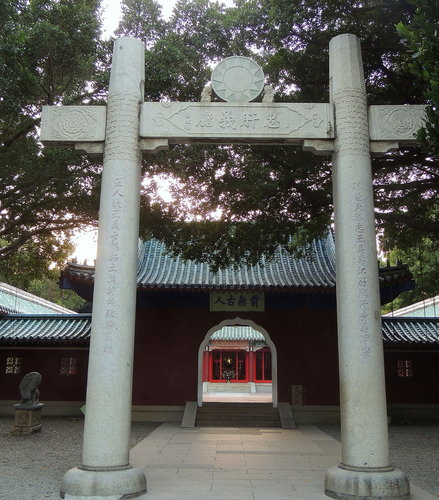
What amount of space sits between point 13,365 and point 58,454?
23.7 feet

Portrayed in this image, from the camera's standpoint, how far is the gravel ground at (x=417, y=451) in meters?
7.01

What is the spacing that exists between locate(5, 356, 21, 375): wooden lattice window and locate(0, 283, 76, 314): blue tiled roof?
12.0 ft

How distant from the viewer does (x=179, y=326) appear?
47.9 feet

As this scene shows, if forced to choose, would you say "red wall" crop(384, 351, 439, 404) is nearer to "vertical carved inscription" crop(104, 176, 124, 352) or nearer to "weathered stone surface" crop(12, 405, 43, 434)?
"weathered stone surface" crop(12, 405, 43, 434)

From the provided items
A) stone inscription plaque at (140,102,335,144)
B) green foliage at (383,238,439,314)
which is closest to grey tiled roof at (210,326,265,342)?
green foliage at (383,238,439,314)

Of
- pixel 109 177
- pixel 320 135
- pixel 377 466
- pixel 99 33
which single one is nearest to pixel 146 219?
pixel 99 33

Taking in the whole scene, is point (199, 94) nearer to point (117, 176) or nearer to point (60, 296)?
point (117, 176)

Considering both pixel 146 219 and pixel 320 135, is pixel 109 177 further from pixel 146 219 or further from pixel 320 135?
pixel 146 219

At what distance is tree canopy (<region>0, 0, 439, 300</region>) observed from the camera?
8.57 metres

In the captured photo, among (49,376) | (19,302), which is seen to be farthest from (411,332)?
(19,302)

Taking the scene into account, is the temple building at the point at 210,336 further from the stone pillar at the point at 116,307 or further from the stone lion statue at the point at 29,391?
the stone pillar at the point at 116,307

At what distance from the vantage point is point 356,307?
571 cm

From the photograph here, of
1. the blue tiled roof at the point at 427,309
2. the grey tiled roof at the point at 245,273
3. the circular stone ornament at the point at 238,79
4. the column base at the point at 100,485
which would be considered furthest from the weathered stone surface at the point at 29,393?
the blue tiled roof at the point at 427,309

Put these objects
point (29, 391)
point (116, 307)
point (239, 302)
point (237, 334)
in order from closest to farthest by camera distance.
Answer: point (116, 307)
point (29, 391)
point (239, 302)
point (237, 334)
